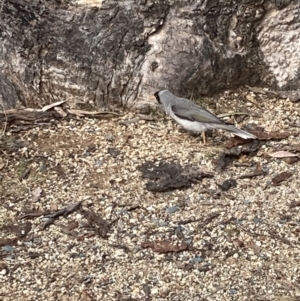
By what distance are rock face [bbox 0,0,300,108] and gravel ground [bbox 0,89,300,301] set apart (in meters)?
0.33

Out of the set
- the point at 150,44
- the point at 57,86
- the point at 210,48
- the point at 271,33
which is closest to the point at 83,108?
the point at 57,86

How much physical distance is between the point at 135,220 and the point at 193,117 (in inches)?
41.5

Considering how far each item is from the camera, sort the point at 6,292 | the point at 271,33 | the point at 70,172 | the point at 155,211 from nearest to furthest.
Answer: the point at 6,292
the point at 155,211
the point at 70,172
the point at 271,33

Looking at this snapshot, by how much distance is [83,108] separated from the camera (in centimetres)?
552

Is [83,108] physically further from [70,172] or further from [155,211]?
[155,211]

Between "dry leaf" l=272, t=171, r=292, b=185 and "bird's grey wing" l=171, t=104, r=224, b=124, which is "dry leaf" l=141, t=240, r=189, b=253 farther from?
"bird's grey wing" l=171, t=104, r=224, b=124

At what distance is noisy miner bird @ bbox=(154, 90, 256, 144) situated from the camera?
5027mm

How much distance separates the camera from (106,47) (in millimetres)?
5414

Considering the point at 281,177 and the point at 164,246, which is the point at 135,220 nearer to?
the point at 164,246

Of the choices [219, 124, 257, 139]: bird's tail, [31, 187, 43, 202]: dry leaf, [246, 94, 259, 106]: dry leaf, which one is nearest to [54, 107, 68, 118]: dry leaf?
[31, 187, 43, 202]: dry leaf

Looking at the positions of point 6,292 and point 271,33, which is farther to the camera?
point 271,33

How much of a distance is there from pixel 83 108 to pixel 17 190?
44.8 inches

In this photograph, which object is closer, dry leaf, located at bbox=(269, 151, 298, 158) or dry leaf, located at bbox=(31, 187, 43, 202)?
dry leaf, located at bbox=(31, 187, 43, 202)

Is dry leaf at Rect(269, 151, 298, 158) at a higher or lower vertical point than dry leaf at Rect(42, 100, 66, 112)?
lower
